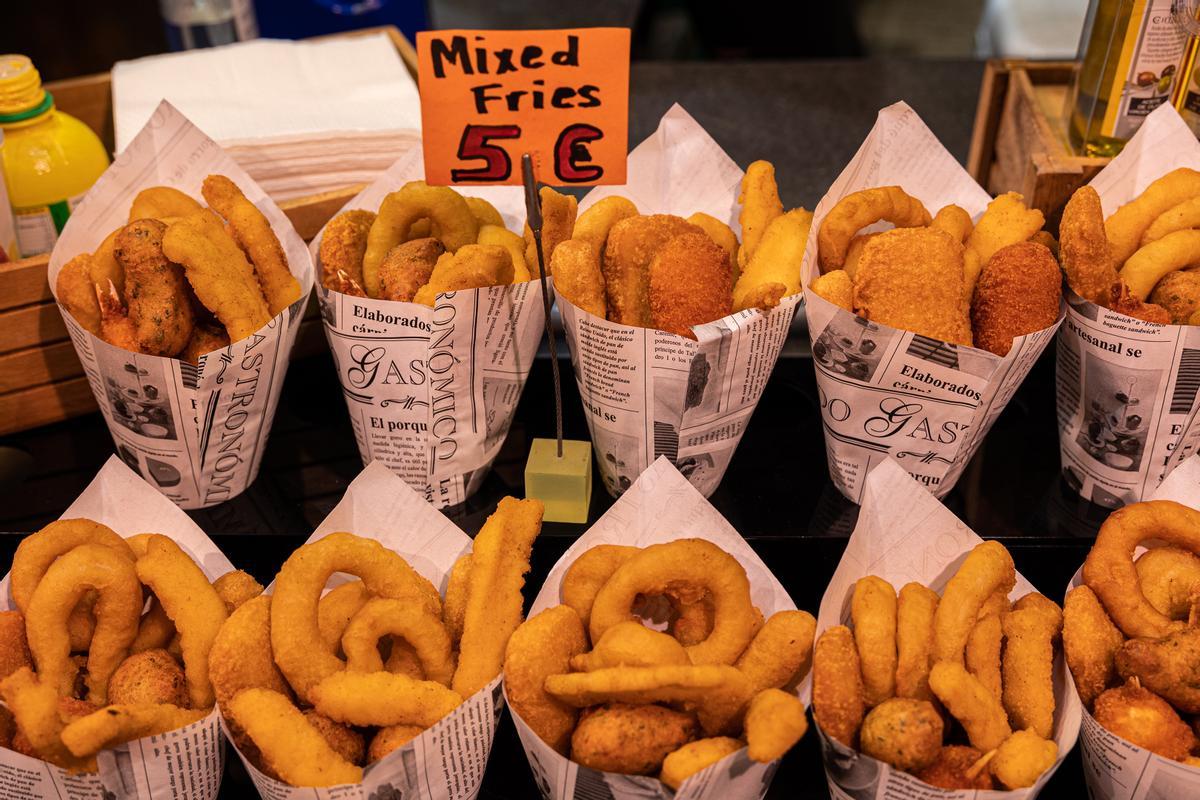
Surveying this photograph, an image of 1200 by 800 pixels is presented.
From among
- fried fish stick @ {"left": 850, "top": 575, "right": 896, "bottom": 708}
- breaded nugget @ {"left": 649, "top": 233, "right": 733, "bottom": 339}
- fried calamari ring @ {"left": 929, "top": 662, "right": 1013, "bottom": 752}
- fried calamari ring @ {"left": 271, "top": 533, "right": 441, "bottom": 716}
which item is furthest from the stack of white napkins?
fried calamari ring @ {"left": 929, "top": 662, "right": 1013, "bottom": 752}

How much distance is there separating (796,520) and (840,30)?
3666 millimetres

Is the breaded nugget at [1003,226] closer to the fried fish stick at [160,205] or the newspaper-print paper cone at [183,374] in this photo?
the newspaper-print paper cone at [183,374]

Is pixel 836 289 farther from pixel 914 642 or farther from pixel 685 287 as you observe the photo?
pixel 914 642

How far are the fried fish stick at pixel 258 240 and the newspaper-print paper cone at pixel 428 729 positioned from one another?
0.31 metres

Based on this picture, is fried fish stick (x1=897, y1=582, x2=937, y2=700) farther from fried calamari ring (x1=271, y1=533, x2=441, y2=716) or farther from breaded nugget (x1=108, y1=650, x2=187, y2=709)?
breaded nugget (x1=108, y1=650, x2=187, y2=709)

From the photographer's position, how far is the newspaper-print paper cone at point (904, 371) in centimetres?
135

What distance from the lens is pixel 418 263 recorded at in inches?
57.9

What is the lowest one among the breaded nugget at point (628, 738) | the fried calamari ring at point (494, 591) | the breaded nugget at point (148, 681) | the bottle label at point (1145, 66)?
the breaded nugget at point (148, 681)

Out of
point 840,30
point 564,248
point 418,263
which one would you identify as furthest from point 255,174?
point 840,30

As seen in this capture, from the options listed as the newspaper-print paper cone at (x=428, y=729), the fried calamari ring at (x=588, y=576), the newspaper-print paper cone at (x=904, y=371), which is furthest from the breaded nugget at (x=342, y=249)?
the newspaper-print paper cone at (x=904, y=371)

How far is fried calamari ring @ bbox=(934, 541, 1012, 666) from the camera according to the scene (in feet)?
4.11

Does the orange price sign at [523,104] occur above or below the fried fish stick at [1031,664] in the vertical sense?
above

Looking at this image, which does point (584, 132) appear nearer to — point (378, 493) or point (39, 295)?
point (378, 493)

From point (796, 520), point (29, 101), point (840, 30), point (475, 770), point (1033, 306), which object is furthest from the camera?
point (840, 30)
